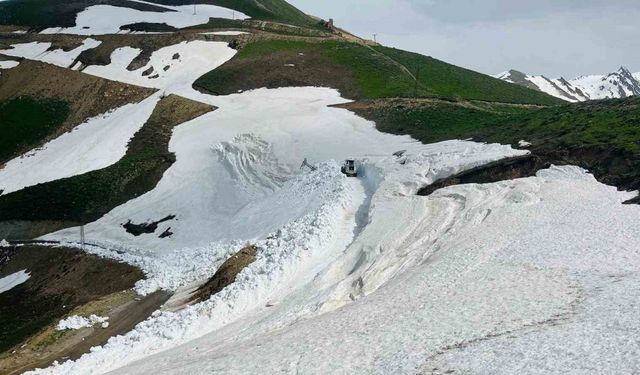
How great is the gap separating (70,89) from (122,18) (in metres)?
30.3

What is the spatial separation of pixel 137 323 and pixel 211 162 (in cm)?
2829

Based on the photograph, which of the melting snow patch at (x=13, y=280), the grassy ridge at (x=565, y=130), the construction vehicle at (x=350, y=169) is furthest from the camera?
the construction vehicle at (x=350, y=169)

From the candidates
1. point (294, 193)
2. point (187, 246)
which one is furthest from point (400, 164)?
point (187, 246)

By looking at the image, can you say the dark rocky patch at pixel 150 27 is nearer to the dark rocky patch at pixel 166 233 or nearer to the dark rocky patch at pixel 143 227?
the dark rocky patch at pixel 143 227

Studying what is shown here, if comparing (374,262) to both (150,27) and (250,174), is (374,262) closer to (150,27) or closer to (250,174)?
(250,174)

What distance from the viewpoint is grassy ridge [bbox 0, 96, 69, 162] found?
65.9 metres

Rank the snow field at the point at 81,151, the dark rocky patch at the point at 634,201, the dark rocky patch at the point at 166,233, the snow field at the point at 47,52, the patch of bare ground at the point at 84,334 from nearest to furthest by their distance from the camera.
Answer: the patch of bare ground at the point at 84,334 < the dark rocky patch at the point at 634,201 < the dark rocky patch at the point at 166,233 < the snow field at the point at 81,151 < the snow field at the point at 47,52

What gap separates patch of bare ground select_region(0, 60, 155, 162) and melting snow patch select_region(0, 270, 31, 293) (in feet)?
99.4

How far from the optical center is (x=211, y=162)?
177ft

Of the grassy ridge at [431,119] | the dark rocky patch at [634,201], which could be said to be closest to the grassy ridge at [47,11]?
the grassy ridge at [431,119]

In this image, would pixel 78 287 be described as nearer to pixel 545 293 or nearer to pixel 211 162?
pixel 211 162

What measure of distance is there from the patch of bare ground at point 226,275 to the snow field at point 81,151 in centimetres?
3294

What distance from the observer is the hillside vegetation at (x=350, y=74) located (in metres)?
73.8

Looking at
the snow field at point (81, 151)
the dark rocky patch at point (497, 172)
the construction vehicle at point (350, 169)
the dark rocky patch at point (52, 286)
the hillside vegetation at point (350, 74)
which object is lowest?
the dark rocky patch at point (52, 286)
